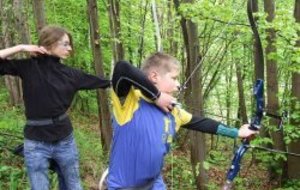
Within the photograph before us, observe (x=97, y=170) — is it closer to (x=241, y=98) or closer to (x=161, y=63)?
(x=161, y=63)

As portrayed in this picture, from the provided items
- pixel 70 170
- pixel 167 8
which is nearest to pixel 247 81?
pixel 167 8

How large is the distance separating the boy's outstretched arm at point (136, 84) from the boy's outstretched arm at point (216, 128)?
29 centimetres

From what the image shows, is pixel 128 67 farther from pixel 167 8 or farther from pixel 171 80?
pixel 167 8

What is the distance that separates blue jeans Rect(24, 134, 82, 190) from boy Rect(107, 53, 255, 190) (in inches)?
46.1

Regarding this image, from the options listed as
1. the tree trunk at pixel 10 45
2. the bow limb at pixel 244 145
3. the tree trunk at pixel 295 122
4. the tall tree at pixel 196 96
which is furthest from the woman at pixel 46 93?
the tree trunk at pixel 10 45

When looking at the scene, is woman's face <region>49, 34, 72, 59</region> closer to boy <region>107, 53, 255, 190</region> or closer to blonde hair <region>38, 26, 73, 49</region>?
blonde hair <region>38, 26, 73, 49</region>

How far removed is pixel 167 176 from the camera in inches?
382

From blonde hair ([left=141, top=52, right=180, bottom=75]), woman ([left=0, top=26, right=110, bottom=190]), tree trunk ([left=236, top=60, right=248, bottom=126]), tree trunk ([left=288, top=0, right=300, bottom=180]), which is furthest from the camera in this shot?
tree trunk ([left=236, top=60, right=248, bottom=126])

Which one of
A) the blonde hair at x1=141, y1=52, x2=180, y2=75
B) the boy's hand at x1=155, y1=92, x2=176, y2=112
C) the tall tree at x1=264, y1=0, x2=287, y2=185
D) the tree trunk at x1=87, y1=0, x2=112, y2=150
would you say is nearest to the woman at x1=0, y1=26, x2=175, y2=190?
the blonde hair at x1=141, y1=52, x2=180, y2=75

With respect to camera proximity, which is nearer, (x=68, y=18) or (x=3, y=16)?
(x=3, y=16)

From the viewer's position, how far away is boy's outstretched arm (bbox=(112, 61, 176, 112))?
2.96 m

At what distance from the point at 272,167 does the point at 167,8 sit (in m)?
7.19

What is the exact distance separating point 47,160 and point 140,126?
4.89ft

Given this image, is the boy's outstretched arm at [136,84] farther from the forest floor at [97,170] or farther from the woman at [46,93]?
the forest floor at [97,170]
